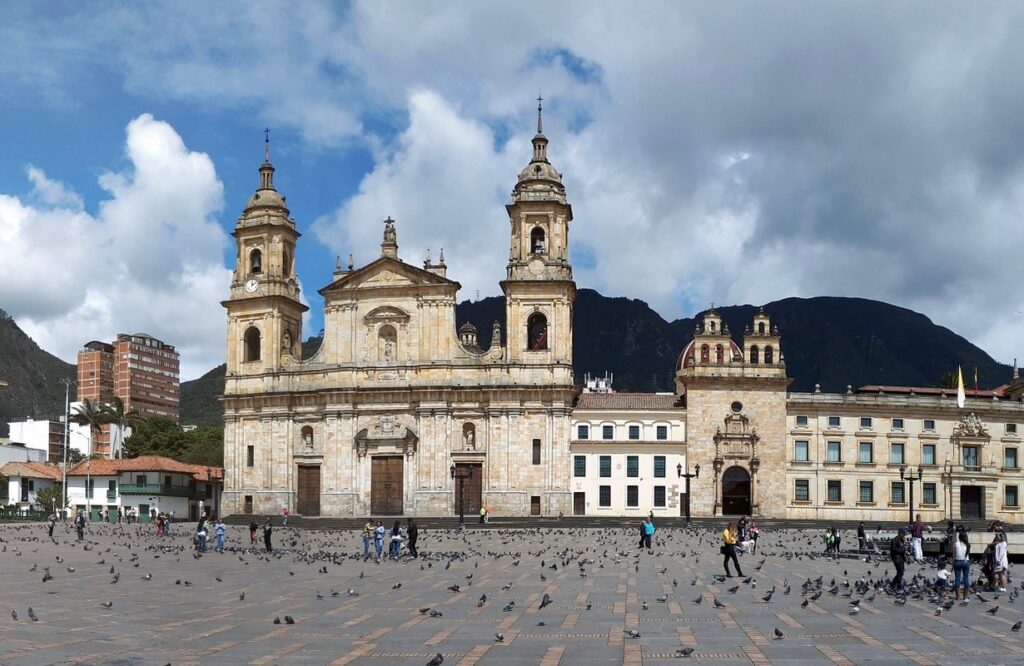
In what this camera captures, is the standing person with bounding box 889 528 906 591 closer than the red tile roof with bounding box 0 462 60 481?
Yes

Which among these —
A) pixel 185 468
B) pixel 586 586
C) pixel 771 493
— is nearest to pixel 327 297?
pixel 185 468

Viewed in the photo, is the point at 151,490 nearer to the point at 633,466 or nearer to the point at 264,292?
the point at 264,292

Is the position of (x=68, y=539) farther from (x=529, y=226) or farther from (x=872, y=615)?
(x=872, y=615)

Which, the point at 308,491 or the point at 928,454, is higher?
the point at 928,454

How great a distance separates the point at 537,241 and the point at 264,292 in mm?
18875

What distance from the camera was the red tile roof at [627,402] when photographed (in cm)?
7406

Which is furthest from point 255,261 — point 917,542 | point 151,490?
point 917,542

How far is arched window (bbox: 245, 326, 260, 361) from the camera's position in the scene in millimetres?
78825

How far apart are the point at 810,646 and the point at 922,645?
5.41 feet

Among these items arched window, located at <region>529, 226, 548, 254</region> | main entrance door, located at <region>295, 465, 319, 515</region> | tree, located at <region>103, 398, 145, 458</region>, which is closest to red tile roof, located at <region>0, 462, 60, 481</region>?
tree, located at <region>103, 398, 145, 458</region>

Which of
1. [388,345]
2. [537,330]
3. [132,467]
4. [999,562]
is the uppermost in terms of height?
[537,330]

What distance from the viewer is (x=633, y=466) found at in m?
73.1

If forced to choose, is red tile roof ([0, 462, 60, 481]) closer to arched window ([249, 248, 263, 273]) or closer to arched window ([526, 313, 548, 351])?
arched window ([249, 248, 263, 273])

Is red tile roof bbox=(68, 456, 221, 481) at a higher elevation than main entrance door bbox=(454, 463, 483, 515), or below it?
higher
